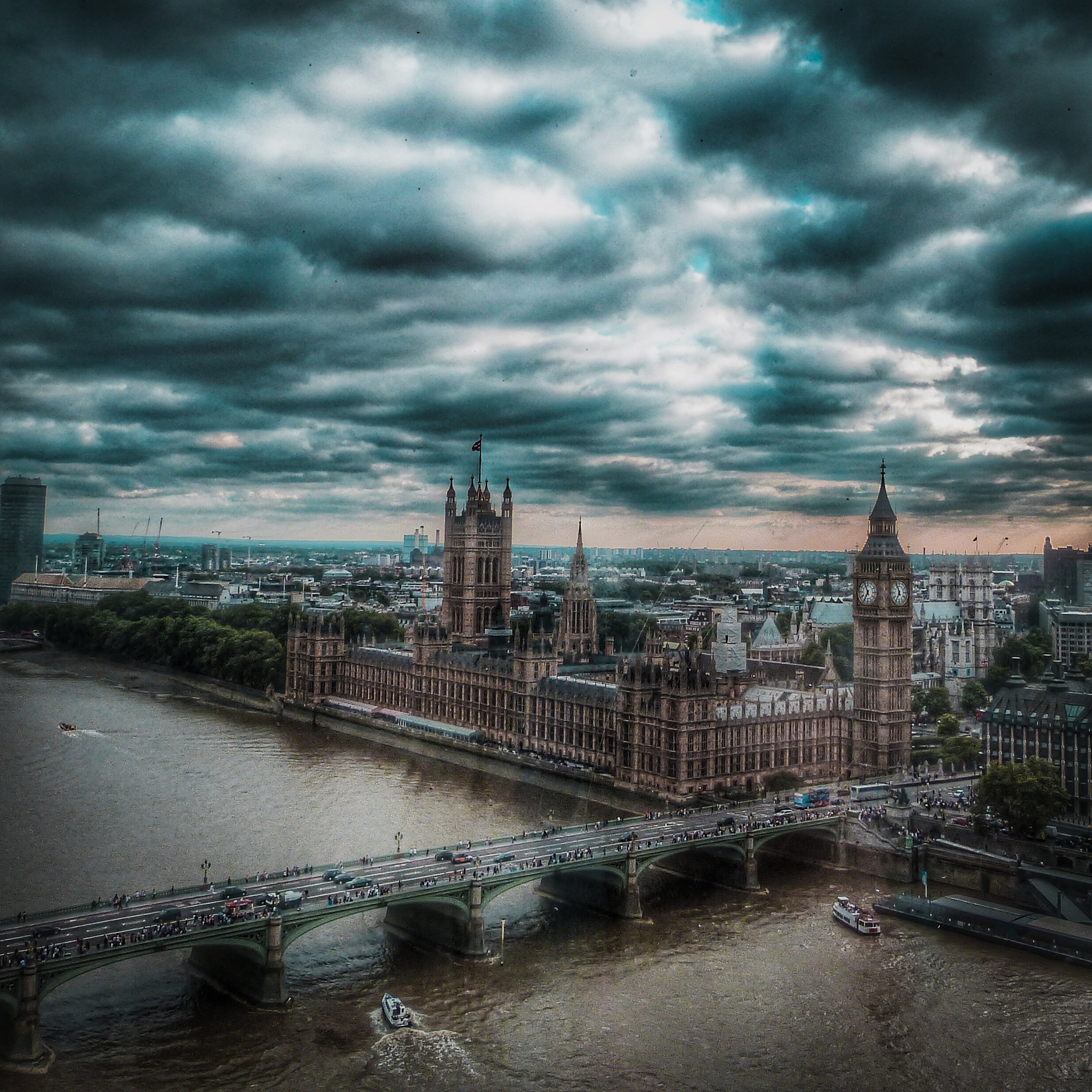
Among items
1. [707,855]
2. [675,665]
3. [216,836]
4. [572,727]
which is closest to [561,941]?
[707,855]

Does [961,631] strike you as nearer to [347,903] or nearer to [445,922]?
[445,922]

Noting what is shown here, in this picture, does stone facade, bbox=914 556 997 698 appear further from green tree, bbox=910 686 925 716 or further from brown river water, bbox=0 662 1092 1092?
brown river water, bbox=0 662 1092 1092

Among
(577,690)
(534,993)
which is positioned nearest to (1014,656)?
(577,690)

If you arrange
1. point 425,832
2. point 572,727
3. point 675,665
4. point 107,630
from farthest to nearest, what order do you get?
point 107,630
point 572,727
point 675,665
point 425,832

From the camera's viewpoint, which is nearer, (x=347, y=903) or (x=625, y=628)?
(x=347, y=903)

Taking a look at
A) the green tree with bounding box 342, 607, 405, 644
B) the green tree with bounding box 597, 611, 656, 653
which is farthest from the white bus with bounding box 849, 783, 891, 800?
the green tree with bounding box 342, 607, 405, 644

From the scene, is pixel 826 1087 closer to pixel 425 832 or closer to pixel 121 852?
pixel 425 832

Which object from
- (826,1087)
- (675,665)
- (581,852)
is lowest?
(826,1087)
